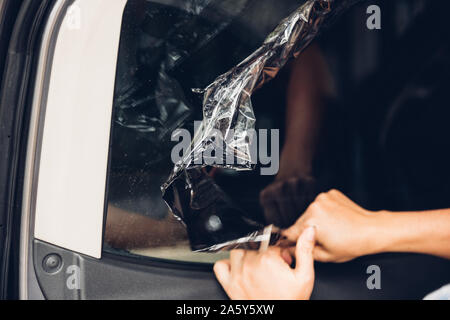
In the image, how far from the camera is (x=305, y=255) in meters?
1.03

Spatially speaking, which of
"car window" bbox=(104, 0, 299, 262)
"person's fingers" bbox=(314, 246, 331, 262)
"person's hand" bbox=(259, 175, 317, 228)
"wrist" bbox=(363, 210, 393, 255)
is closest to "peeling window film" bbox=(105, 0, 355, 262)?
"car window" bbox=(104, 0, 299, 262)

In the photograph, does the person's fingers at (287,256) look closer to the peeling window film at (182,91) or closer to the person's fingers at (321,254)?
the person's fingers at (321,254)

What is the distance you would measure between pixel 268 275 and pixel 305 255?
10 centimetres

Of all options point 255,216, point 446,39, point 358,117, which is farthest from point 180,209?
point 446,39

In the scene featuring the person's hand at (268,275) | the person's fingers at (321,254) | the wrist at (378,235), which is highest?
the wrist at (378,235)

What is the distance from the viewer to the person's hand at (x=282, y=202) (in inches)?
42.7

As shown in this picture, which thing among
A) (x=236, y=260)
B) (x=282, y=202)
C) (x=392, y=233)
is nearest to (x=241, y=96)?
(x=282, y=202)

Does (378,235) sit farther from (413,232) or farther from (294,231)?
(294,231)

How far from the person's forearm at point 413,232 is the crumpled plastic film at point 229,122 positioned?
37 centimetres

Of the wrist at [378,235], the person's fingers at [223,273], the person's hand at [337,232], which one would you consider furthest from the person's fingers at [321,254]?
the person's fingers at [223,273]

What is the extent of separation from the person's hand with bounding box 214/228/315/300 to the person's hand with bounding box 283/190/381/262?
1.6 inches

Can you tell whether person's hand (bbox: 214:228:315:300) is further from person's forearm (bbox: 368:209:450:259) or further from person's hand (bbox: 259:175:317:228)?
person's forearm (bbox: 368:209:450:259)

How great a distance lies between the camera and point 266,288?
1023mm

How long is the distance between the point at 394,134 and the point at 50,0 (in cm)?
91
